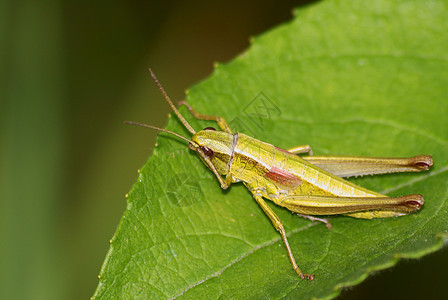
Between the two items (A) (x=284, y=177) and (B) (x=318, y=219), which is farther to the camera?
(A) (x=284, y=177)

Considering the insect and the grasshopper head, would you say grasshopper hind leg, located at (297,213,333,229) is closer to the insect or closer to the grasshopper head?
the insect

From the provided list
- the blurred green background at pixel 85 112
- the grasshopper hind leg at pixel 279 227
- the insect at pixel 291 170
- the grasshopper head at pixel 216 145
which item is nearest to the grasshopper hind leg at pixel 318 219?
the insect at pixel 291 170

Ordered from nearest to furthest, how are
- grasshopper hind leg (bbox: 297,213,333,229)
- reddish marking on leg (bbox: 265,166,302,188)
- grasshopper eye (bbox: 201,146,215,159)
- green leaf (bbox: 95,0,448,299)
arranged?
green leaf (bbox: 95,0,448,299) < grasshopper hind leg (bbox: 297,213,333,229) < grasshopper eye (bbox: 201,146,215,159) < reddish marking on leg (bbox: 265,166,302,188)

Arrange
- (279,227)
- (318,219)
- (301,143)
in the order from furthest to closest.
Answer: (301,143), (318,219), (279,227)

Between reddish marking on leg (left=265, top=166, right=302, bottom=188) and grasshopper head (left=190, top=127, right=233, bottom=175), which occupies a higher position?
grasshopper head (left=190, top=127, right=233, bottom=175)

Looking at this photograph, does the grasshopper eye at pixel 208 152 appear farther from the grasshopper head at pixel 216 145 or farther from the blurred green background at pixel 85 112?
the blurred green background at pixel 85 112

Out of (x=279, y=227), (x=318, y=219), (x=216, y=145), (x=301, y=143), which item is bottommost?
(x=318, y=219)

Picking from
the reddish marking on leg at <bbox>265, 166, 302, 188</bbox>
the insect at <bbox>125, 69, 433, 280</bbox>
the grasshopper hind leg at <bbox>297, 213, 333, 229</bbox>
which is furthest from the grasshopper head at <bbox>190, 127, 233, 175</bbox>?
the grasshopper hind leg at <bbox>297, 213, 333, 229</bbox>

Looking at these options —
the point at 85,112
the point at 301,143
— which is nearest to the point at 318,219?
the point at 301,143

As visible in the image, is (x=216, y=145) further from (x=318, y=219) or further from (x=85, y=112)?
(x=85, y=112)
